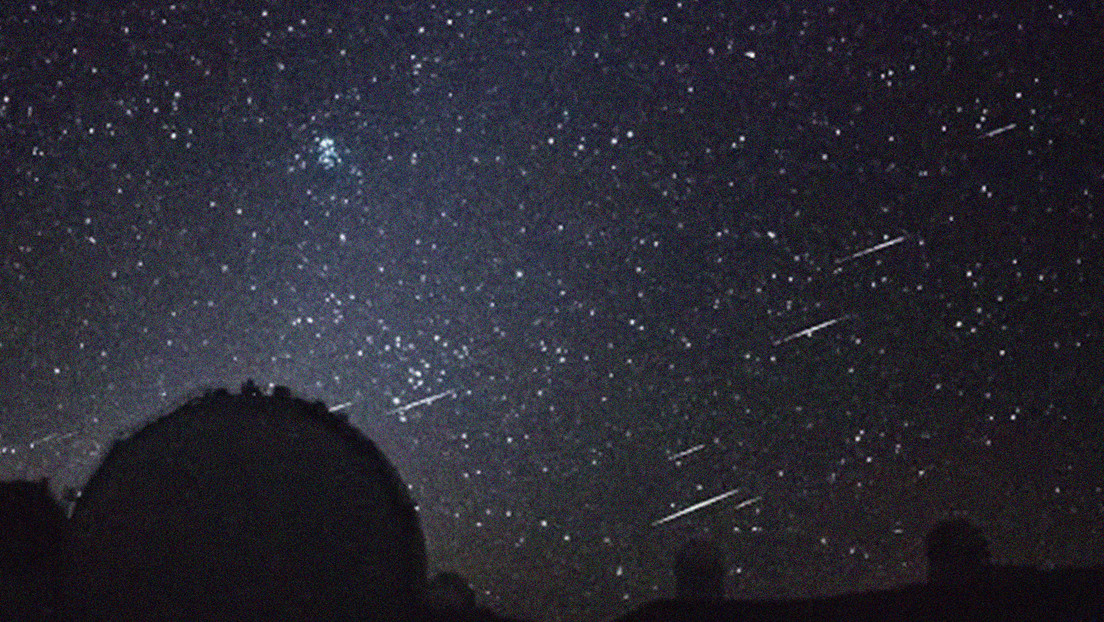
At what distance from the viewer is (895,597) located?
10.5 m

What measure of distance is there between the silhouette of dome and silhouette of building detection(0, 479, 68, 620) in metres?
0.47

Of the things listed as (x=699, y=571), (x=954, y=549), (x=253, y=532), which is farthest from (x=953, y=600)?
(x=253, y=532)

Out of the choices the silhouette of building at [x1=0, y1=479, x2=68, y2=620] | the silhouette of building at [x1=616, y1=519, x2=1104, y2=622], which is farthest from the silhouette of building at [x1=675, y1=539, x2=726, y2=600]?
the silhouette of building at [x1=0, y1=479, x2=68, y2=620]

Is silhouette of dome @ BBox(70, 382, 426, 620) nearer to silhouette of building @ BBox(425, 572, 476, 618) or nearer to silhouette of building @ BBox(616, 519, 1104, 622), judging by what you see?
silhouette of building @ BBox(425, 572, 476, 618)

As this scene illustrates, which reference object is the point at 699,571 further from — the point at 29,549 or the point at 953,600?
the point at 29,549

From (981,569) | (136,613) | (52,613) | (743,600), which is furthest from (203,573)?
(981,569)

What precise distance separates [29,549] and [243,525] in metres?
2.64

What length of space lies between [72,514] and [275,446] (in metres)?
1.66

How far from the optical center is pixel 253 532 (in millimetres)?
10734

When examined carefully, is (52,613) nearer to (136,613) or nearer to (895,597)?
(136,613)

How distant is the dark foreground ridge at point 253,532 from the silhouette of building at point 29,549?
34cm

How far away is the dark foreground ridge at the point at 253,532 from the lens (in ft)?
34.7

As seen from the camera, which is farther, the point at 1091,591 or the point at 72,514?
the point at 72,514

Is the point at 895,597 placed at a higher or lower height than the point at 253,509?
lower
